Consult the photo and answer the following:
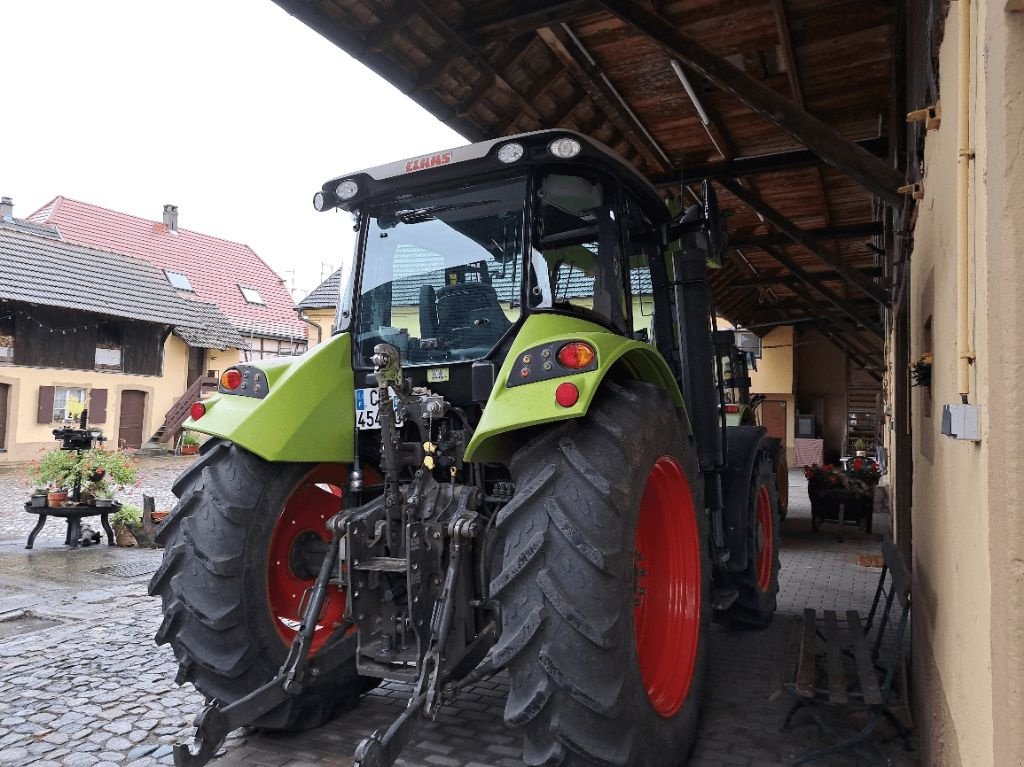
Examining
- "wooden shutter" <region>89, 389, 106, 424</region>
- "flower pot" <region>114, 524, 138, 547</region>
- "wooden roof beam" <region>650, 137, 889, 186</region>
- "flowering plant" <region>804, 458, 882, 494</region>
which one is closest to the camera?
"wooden roof beam" <region>650, 137, 889, 186</region>

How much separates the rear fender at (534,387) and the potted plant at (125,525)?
22.5 feet

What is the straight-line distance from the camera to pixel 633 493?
254cm

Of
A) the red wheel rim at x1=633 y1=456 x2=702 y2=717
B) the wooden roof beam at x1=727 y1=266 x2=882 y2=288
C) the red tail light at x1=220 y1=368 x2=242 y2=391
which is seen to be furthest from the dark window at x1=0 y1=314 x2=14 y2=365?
the red wheel rim at x1=633 y1=456 x2=702 y2=717

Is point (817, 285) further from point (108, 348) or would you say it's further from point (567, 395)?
point (108, 348)

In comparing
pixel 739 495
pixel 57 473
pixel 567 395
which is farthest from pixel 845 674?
pixel 57 473

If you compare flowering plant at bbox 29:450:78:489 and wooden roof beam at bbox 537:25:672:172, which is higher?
wooden roof beam at bbox 537:25:672:172

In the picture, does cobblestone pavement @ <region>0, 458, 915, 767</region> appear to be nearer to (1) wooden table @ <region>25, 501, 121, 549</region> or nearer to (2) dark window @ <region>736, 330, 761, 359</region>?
(1) wooden table @ <region>25, 501, 121, 549</region>

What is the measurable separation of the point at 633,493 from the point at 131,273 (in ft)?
81.3

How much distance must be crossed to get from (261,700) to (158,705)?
48.8 inches

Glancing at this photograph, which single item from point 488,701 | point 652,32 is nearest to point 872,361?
point 652,32

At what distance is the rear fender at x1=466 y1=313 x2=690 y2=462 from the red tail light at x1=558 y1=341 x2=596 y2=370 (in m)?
0.02

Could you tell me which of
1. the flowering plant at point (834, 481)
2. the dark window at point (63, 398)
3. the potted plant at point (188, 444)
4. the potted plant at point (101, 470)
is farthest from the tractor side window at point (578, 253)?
the potted plant at point (188, 444)

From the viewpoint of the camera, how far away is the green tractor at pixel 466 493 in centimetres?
236

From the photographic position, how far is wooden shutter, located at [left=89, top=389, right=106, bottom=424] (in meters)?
21.4
